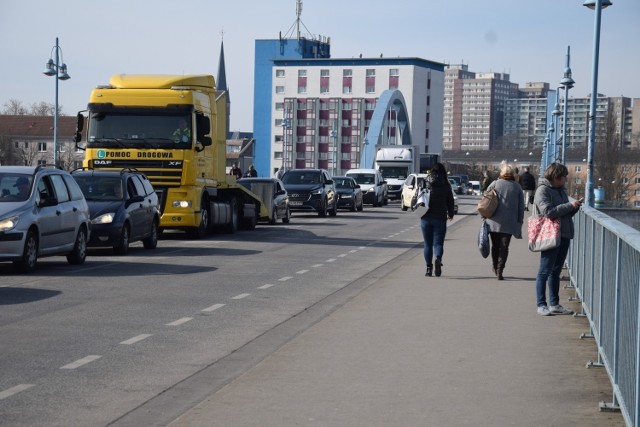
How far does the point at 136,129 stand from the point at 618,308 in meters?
19.6

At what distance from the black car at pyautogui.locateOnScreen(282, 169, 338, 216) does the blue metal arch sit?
44612mm

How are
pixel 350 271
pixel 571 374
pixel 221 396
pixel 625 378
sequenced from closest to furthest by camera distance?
pixel 625 378 → pixel 221 396 → pixel 571 374 → pixel 350 271

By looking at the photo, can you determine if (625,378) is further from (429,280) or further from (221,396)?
(429,280)

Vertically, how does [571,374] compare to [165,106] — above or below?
below

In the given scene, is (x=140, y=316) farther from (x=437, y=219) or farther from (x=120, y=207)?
(x=120, y=207)

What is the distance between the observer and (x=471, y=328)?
38.7 feet

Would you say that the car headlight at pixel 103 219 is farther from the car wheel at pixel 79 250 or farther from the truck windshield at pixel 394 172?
the truck windshield at pixel 394 172

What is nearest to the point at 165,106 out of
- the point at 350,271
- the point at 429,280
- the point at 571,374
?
the point at 350,271

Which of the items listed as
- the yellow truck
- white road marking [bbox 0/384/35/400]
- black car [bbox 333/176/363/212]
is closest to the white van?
black car [bbox 333/176/363/212]

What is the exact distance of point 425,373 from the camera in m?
8.95

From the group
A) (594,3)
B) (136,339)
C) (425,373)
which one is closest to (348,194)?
(594,3)

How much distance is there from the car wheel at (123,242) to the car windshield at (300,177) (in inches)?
940

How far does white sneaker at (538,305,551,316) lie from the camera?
42.8 feet

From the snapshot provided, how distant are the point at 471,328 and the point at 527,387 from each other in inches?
134
